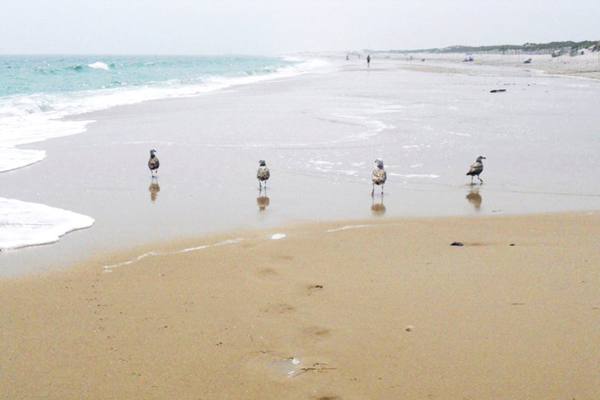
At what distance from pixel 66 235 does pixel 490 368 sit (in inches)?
240

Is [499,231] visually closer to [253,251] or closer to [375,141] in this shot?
[253,251]

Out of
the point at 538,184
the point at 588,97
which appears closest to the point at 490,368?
the point at 538,184

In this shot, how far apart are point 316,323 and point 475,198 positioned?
5.95 meters

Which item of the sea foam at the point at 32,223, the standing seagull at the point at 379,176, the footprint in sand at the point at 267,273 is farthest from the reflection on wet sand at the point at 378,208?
the sea foam at the point at 32,223

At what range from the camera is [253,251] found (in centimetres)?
768

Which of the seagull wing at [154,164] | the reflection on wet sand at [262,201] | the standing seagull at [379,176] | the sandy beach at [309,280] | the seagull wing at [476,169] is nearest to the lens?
the sandy beach at [309,280]

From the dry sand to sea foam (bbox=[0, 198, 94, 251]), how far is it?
4.52ft

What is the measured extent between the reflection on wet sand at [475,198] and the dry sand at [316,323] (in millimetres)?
2116

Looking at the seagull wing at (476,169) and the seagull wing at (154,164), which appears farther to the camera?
the seagull wing at (154,164)

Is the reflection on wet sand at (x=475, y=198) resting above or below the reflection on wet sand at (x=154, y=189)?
above

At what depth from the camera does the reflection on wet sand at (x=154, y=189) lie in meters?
10.9

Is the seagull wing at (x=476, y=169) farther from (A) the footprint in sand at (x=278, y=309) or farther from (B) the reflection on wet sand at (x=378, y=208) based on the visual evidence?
(A) the footprint in sand at (x=278, y=309)

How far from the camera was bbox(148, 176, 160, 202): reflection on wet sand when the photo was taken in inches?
427

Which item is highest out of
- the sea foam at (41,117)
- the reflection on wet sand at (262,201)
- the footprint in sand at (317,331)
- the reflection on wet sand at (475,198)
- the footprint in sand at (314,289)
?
the sea foam at (41,117)
